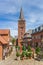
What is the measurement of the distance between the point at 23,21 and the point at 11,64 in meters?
70.7

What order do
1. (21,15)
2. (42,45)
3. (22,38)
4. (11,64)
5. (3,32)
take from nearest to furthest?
1. (11,64)
2. (3,32)
3. (42,45)
4. (22,38)
5. (21,15)

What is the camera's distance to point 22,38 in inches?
3558

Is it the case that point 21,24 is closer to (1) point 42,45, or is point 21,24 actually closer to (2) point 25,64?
(1) point 42,45

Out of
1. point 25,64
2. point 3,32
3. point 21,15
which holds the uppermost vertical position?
point 21,15

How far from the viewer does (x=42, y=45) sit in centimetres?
5303

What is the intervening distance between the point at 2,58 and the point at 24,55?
15.6ft

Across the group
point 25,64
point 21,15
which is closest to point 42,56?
point 25,64

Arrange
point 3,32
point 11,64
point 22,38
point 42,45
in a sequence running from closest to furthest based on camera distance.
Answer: point 11,64 → point 3,32 → point 42,45 → point 22,38

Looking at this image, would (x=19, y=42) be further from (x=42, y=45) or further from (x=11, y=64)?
(x=11, y=64)

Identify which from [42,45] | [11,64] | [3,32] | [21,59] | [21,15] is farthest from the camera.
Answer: [21,15]

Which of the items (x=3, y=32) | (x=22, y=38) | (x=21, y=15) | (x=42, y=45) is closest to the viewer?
(x=3, y=32)

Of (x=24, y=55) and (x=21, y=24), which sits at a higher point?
(x=21, y=24)

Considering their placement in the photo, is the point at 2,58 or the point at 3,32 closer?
the point at 2,58

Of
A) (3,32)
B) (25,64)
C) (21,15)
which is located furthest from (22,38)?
(25,64)
